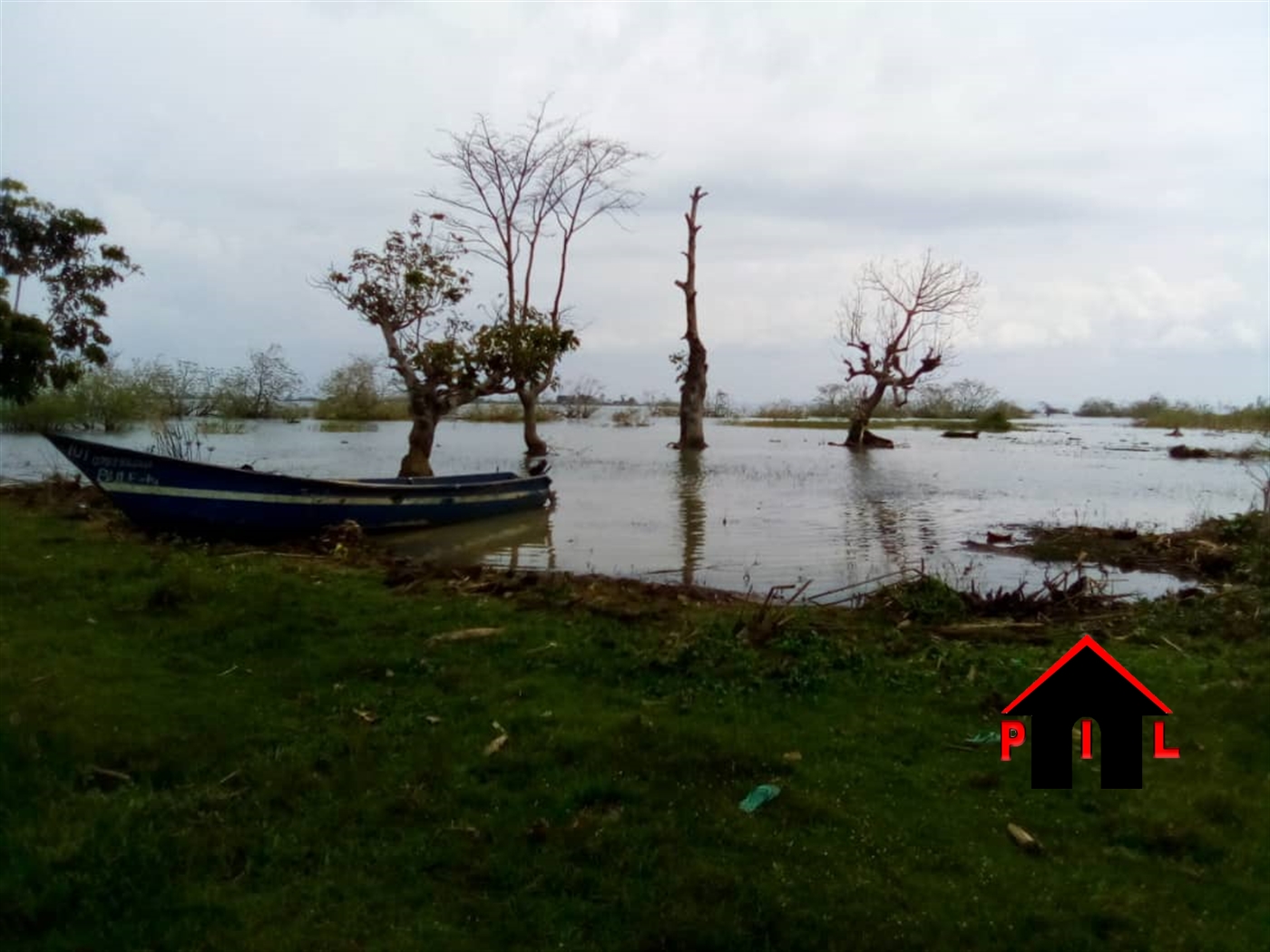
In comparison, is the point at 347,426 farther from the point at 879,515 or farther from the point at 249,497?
the point at 249,497

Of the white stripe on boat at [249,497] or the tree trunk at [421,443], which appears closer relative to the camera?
the white stripe on boat at [249,497]

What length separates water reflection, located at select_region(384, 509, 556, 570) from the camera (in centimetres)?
1197

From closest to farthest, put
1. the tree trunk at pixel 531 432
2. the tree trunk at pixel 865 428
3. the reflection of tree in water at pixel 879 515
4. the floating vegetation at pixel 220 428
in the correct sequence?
the reflection of tree in water at pixel 879 515 < the tree trunk at pixel 531 432 < the floating vegetation at pixel 220 428 < the tree trunk at pixel 865 428

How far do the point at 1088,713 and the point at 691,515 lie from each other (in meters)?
12.2

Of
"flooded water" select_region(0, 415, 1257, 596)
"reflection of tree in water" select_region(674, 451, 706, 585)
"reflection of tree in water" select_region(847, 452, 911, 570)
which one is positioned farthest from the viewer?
"reflection of tree in water" select_region(847, 452, 911, 570)

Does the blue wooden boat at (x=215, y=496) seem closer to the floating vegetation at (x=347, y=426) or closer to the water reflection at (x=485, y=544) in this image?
the water reflection at (x=485, y=544)

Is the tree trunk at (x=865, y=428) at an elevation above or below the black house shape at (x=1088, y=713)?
above

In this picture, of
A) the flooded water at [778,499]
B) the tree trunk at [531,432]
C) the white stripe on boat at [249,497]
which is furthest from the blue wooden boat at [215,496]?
the tree trunk at [531,432]

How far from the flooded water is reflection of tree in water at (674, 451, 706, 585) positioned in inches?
2.1

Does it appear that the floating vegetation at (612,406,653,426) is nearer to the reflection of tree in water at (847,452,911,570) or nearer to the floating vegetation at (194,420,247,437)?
the floating vegetation at (194,420,247,437)

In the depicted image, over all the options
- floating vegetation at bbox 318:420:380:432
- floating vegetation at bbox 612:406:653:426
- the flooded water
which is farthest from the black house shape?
floating vegetation at bbox 612:406:653:426

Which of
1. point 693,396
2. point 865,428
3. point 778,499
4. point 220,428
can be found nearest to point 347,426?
point 220,428

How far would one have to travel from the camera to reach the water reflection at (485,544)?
1197cm

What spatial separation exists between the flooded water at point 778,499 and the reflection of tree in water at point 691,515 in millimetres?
54
